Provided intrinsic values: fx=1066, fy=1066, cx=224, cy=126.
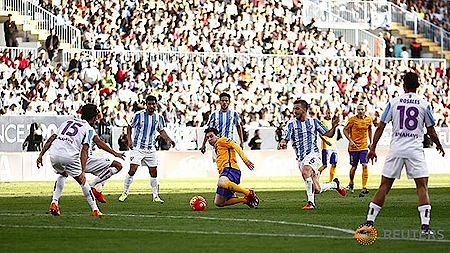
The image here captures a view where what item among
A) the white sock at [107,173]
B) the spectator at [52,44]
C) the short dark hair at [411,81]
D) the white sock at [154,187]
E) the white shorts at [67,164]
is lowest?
the white sock at [154,187]

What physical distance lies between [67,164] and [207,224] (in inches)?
109

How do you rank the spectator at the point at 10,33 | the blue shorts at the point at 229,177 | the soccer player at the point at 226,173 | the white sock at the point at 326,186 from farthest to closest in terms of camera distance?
the spectator at the point at 10,33 → the white sock at the point at 326,186 → the blue shorts at the point at 229,177 → the soccer player at the point at 226,173

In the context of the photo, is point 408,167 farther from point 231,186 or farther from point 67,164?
point 231,186

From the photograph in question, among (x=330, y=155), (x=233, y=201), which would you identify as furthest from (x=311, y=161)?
(x=330, y=155)

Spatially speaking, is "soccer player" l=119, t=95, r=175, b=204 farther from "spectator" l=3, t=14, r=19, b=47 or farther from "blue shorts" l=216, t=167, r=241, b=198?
"spectator" l=3, t=14, r=19, b=47

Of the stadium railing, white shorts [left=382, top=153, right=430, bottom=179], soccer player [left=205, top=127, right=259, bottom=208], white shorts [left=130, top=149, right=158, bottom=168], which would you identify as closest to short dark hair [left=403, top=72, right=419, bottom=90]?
white shorts [left=382, top=153, right=430, bottom=179]

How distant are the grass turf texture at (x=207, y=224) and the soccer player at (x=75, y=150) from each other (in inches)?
22.0

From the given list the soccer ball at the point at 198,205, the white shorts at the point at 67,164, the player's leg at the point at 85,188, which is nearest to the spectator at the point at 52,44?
the soccer ball at the point at 198,205

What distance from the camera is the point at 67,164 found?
16844 millimetres

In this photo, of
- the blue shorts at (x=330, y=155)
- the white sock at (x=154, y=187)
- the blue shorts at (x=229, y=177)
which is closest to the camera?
the blue shorts at (x=229, y=177)

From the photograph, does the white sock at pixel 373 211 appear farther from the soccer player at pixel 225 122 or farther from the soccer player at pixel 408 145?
the soccer player at pixel 225 122

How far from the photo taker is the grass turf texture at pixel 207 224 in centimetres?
1233

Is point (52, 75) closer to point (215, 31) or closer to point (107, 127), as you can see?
point (107, 127)

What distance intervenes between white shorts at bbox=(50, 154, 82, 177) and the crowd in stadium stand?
1679cm
